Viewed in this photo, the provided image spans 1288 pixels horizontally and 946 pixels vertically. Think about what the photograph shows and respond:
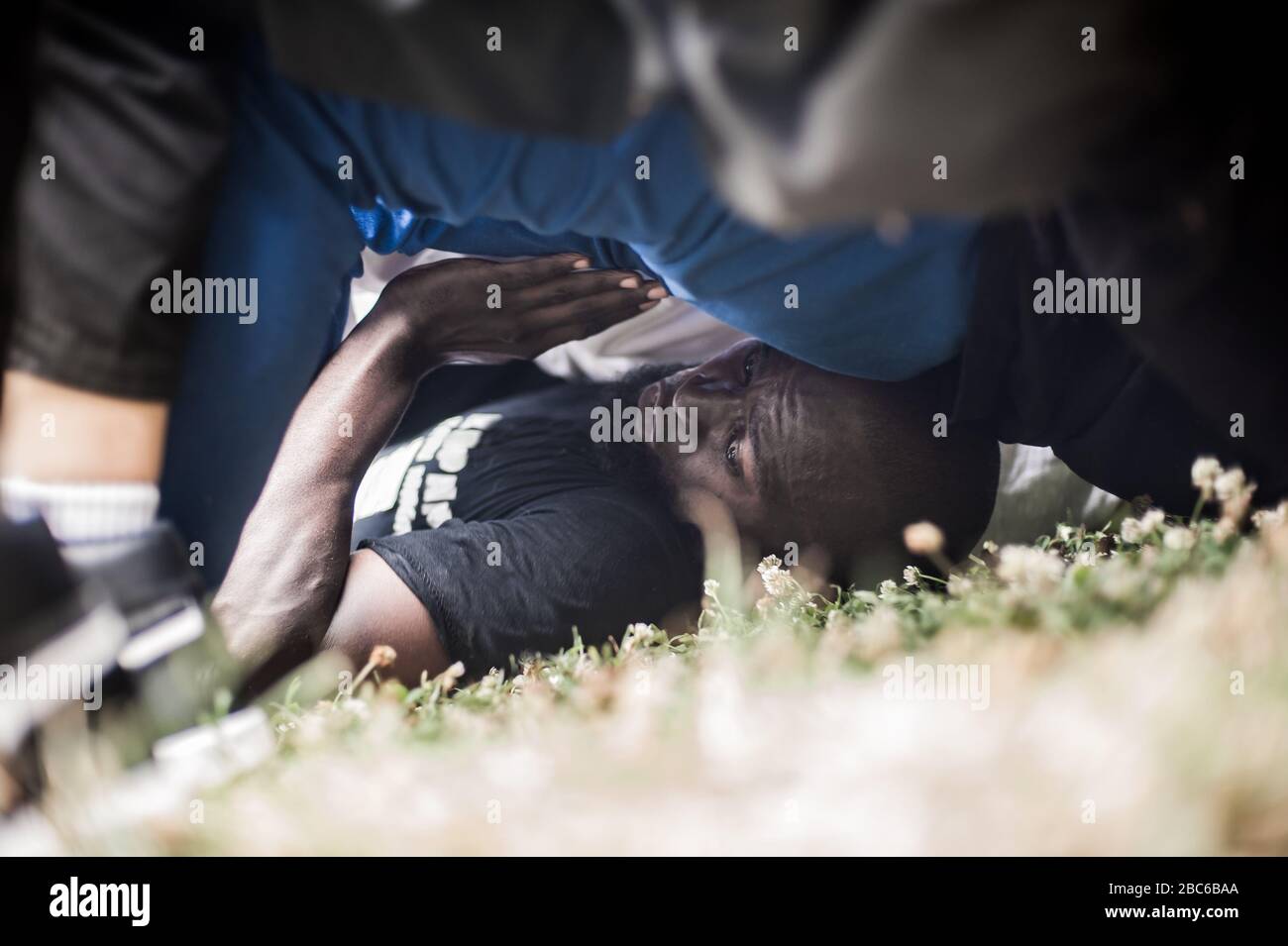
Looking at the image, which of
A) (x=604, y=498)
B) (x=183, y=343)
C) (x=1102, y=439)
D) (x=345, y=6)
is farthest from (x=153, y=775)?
(x=1102, y=439)

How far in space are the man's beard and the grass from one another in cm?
72

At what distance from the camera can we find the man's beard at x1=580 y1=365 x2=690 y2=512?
1.51 metres

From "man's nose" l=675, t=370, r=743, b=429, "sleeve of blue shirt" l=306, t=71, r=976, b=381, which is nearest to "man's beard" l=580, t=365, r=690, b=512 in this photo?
"man's nose" l=675, t=370, r=743, b=429

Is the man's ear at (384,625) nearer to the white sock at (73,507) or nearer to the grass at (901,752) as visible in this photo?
the grass at (901,752)

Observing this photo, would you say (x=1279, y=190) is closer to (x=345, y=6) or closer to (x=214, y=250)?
(x=345, y=6)

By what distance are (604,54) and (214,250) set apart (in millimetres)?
465

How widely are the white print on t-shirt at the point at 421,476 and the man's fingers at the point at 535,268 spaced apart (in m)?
0.26

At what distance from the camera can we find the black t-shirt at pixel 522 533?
1212 millimetres

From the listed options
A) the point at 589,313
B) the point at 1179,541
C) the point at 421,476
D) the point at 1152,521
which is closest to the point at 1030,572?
the point at 1179,541

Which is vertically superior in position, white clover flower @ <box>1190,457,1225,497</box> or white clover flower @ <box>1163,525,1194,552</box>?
white clover flower @ <box>1190,457,1225,497</box>

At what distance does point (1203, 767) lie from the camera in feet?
1.61

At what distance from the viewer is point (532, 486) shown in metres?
1.46

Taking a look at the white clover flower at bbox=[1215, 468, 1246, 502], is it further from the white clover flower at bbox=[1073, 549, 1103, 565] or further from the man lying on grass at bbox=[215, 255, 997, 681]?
the man lying on grass at bbox=[215, 255, 997, 681]

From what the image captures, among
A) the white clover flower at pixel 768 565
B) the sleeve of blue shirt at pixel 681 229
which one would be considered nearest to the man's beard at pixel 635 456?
the white clover flower at pixel 768 565
